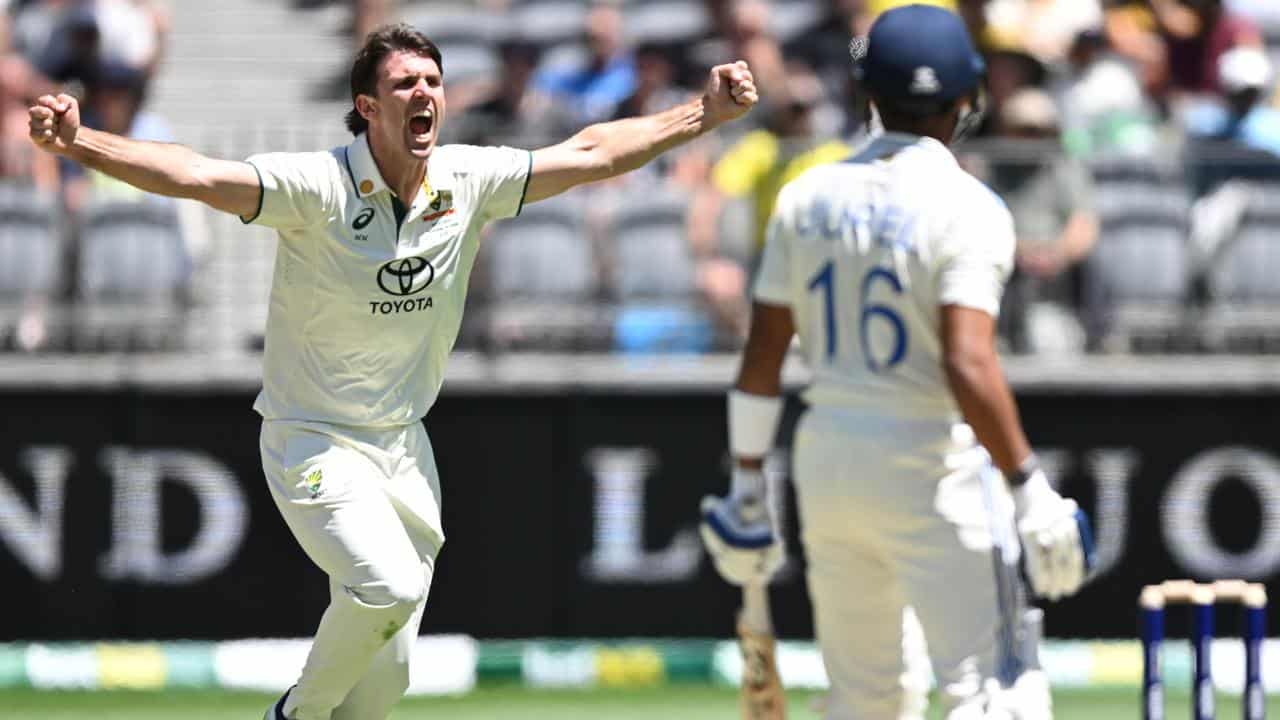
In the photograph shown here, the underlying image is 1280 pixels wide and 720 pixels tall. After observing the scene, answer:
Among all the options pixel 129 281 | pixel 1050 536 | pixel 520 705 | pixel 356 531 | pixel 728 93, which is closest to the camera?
pixel 1050 536

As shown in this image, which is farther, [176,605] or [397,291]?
[176,605]

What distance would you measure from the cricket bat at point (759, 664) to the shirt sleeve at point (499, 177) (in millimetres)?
1399

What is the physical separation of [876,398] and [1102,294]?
4791 mm

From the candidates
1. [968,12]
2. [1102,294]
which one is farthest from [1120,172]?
[968,12]

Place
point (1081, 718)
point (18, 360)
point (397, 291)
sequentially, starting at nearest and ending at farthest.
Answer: point (397, 291)
point (1081, 718)
point (18, 360)

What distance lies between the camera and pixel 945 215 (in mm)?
5383

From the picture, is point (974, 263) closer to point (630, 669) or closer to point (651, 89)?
point (630, 669)

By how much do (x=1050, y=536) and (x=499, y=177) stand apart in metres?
2.00

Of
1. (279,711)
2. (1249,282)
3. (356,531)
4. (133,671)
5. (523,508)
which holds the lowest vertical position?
(133,671)

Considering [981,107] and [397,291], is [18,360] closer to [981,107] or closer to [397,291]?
[397,291]

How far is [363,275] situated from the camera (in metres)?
6.16

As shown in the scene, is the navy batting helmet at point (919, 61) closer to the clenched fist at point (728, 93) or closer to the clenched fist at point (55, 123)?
the clenched fist at point (728, 93)

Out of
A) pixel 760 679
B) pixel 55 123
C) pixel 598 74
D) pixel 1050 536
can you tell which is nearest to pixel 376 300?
pixel 55 123

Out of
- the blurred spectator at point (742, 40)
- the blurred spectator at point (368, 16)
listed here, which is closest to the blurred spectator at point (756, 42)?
the blurred spectator at point (742, 40)
